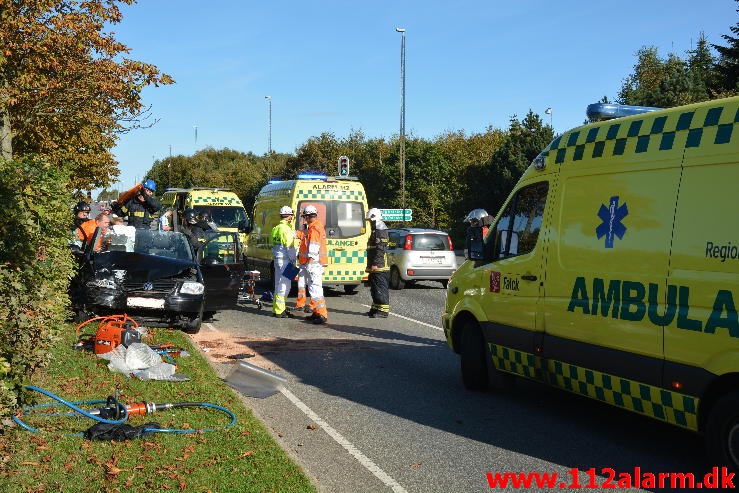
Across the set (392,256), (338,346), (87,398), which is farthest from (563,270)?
(392,256)

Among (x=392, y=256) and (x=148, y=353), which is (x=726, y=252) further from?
(x=392, y=256)

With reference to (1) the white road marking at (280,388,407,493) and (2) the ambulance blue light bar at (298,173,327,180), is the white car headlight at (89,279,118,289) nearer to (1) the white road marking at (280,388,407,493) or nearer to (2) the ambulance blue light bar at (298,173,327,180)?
(1) the white road marking at (280,388,407,493)

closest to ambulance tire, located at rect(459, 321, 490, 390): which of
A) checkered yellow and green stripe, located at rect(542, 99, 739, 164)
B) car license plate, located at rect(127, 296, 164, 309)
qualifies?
checkered yellow and green stripe, located at rect(542, 99, 739, 164)

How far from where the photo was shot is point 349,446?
6.18 metres

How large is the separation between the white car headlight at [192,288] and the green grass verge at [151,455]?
408cm

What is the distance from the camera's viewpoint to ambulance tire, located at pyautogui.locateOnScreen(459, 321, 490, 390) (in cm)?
792

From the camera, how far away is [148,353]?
8461 mm

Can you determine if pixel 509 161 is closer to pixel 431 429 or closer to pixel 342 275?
pixel 342 275

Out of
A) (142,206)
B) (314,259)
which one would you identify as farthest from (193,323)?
(142,206)

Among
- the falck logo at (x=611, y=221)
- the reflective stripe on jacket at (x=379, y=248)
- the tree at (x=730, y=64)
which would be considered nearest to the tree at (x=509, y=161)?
the tree at (x=730, y=64)

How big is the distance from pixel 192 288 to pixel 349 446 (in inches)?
227

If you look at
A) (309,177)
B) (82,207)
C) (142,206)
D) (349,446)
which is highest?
(309,177)

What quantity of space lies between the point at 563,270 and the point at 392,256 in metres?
14.0

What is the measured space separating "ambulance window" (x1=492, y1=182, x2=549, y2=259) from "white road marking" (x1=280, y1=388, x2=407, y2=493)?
233 cm
